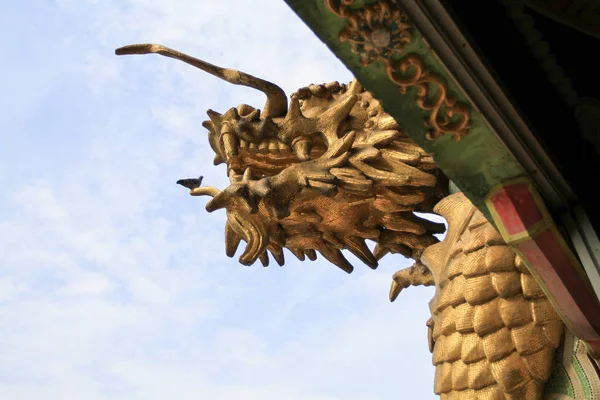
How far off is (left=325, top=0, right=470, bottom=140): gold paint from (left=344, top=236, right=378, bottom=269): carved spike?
1.92m

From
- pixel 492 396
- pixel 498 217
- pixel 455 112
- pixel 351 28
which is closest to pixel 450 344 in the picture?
pixel 492 396

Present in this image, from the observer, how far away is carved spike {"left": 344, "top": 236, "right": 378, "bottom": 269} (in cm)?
402

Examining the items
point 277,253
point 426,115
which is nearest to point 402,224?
point 277,253

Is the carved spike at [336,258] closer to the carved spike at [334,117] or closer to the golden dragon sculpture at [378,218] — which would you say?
the golden dragon sculpture at [378,218]

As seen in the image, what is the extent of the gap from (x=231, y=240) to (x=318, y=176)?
69cm

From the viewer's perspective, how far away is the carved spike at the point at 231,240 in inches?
155

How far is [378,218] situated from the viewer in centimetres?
387

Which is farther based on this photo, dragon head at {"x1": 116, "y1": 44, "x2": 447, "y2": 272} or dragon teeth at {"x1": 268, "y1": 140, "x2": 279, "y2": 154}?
dragon teeth at {"x1": 268, "y1": 140, "x2": 279, "y2": 154}

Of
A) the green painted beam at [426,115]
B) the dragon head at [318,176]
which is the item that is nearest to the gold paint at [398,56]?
the green painted beam at [426,115]

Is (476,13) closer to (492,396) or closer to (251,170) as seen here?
(492,396)

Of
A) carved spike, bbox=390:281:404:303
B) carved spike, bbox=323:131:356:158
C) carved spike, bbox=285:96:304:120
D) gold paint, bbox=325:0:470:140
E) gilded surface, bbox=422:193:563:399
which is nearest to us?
gold paint, bbox=325:0:470:140

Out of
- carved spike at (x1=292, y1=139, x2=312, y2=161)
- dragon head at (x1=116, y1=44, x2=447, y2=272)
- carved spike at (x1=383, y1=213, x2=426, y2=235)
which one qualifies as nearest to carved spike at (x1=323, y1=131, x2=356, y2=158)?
dragon head at (x1=116, y1=44, x2=447, y2=272)

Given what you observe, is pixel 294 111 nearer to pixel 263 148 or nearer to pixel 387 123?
pixel 263 148

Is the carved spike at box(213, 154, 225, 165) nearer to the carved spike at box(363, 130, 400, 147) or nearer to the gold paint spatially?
the carved spike at box(363, 130, 400, 147)
